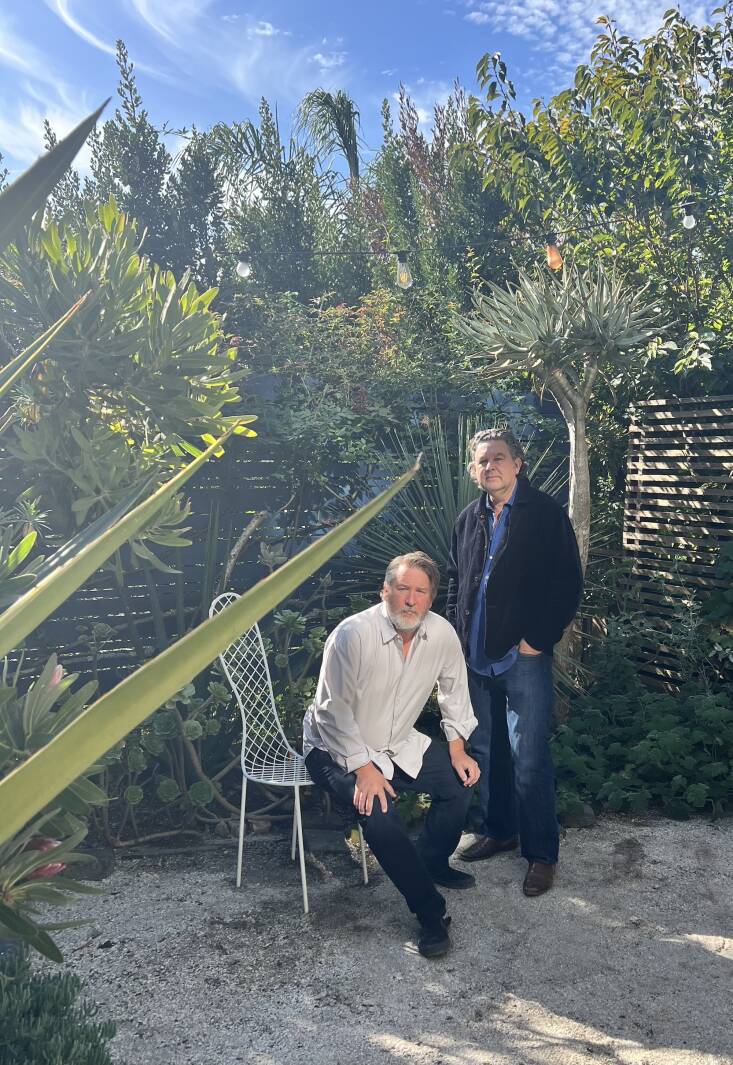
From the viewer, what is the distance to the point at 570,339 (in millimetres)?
4488

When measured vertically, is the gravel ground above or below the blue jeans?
below

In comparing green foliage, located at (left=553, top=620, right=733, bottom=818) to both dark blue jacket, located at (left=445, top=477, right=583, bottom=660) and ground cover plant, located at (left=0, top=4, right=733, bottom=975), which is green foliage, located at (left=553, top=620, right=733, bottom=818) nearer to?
ground cover plant, located at (left=0, top=4, right=733, bottom=975)

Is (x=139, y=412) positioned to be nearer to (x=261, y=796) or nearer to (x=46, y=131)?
(x=261, y=796)

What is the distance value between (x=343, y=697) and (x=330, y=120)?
15494 millimetres

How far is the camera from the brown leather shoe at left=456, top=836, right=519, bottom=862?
11.5 ft

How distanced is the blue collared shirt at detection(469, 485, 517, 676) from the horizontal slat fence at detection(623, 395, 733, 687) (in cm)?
180

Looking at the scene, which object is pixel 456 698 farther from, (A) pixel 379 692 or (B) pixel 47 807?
(B) pixel 47 807

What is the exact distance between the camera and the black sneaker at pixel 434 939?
2.79m

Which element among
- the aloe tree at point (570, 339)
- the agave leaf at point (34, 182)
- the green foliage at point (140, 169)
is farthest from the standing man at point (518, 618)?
the green foliage at point (140, 169)

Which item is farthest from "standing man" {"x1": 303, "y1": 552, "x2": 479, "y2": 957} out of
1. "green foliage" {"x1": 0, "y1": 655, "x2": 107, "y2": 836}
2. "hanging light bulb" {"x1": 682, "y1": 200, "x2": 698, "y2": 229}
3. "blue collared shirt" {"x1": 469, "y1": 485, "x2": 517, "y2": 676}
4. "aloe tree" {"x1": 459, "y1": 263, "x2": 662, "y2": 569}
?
"hanging light bulb" {"x1": 682, "y1": 200, "x2": 698, "y2": 229}

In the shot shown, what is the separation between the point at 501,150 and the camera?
20.2 feet

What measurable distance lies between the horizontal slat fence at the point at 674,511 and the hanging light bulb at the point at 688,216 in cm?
116

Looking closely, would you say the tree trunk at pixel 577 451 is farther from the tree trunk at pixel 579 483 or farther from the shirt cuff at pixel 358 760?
the shirt cuff at pixel 358 760

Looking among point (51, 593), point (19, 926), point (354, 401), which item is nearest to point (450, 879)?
point (19, 926)
